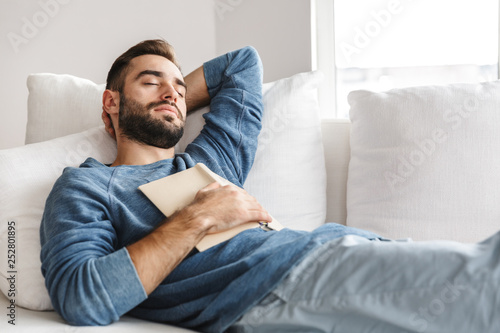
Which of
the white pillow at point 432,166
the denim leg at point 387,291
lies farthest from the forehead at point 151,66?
the denim leg at point 387,291

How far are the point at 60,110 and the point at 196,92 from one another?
0.44 m

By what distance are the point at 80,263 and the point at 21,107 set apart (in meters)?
1.77

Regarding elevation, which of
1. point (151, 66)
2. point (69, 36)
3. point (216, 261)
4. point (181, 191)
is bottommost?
point (216, 261)

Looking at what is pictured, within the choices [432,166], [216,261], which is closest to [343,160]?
[432,166]

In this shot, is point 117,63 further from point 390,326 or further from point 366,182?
point 390,326

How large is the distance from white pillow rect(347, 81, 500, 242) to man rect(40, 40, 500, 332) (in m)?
0.33

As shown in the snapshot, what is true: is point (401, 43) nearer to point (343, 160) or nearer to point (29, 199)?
point (343, 160)

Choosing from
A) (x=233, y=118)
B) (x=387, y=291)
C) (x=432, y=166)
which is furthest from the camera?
(x=233, y=118)

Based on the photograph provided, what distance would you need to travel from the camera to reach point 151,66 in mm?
1623

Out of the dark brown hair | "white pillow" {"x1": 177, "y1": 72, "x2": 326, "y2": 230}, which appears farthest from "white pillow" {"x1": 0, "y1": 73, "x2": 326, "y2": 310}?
the dark brown hair

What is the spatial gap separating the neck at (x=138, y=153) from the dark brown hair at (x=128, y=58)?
0.19 metres

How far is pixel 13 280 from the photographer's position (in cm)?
125

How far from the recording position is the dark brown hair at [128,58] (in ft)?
5.40

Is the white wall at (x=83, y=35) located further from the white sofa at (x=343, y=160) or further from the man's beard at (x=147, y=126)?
the man's beard at (x=147, y=126)
